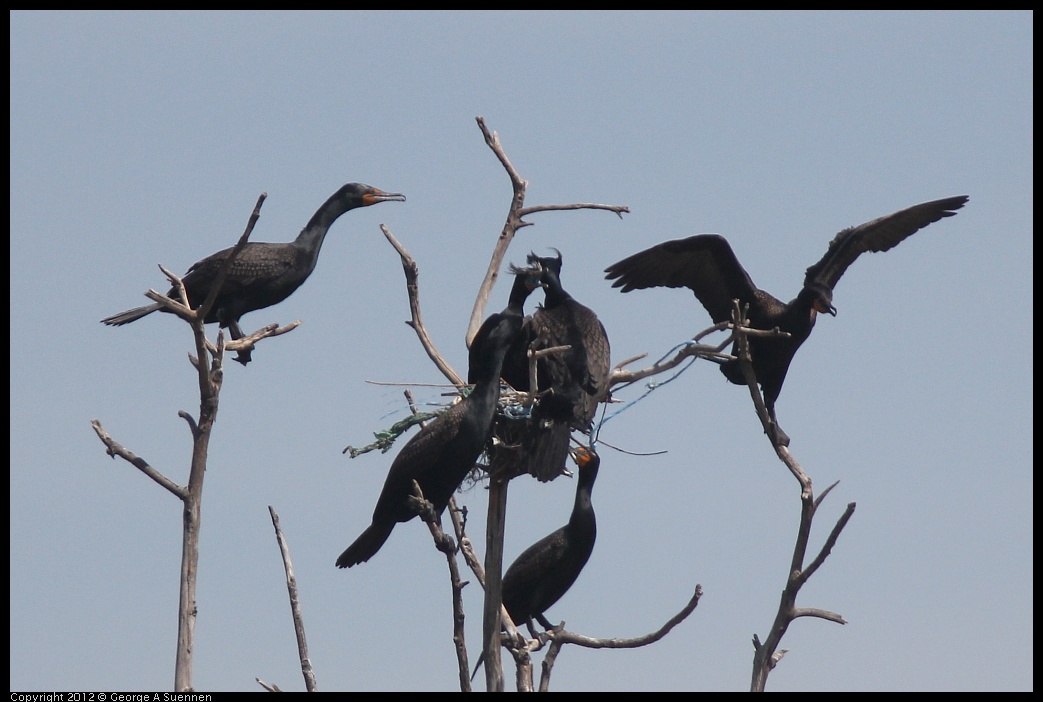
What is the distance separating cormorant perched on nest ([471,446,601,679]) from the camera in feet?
24.9

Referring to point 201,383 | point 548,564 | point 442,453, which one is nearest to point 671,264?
point 548,564

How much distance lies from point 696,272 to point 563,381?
205 centimetres

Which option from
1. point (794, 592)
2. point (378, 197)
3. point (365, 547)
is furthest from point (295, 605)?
point (378, 197)

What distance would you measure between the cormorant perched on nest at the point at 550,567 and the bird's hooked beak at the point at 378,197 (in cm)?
289

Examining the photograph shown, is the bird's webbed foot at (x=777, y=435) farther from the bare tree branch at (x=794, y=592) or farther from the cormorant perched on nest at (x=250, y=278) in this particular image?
the cormorant perched on nest at (x=250, y=278)

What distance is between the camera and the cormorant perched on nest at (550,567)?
759cm

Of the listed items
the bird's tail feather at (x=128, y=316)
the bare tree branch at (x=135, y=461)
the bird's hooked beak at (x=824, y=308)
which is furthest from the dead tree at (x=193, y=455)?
the bird's hooked beak at (x=824, y=308)

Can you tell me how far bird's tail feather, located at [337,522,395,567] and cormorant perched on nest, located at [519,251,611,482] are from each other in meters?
0.77

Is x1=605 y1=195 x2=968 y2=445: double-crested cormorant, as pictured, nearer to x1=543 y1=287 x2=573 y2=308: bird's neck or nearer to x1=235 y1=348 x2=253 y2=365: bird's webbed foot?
x1=543 y1=287 x2=573 y2=308: bird's neck

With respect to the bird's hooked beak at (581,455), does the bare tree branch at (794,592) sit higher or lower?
lower

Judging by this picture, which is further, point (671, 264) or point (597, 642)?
point (671, 264)

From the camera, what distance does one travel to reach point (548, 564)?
7.58m
